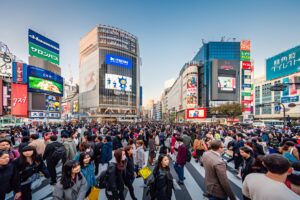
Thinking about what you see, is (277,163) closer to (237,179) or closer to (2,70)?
(237,179)

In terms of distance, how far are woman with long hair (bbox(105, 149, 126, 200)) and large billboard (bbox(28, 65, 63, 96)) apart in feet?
137

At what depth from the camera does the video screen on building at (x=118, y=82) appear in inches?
2840

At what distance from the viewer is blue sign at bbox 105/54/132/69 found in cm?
7596

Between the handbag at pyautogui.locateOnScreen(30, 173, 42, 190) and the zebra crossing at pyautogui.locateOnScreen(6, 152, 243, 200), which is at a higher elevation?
the handbag at pyautogui.locateOnScreen(30, 173, 42, 190)

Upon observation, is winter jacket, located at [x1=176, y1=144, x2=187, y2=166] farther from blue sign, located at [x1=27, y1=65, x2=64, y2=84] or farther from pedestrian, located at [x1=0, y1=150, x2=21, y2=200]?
blue sign, located at [x1=27, y1=65, x2=64, y2=84]

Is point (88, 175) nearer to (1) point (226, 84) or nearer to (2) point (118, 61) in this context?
(1) point (226, 84)

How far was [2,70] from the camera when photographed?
166 ft

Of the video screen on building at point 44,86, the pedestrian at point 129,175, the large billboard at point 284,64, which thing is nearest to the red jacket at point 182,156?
the pedestrian at point 129,175

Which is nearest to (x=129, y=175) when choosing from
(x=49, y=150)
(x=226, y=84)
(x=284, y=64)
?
(x=49, y=150)

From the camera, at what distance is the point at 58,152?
18.1 ft

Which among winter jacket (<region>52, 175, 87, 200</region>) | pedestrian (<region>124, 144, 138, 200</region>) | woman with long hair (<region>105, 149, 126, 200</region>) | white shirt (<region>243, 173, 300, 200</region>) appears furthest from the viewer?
pedestrian (<region>124, 144, 138, 200</region>)

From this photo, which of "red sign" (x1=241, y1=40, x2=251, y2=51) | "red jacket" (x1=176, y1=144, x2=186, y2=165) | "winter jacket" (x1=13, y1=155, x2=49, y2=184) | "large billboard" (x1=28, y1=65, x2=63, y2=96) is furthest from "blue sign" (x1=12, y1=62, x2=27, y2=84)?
"red sign" (x1=241, y1=40, x2=251, y2=51)

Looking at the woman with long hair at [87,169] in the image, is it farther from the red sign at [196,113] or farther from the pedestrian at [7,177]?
the red sign at [196,113]

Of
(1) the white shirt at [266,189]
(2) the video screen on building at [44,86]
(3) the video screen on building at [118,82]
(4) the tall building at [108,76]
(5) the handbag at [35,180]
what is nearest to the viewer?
(1) the white shirt at [266,189]
